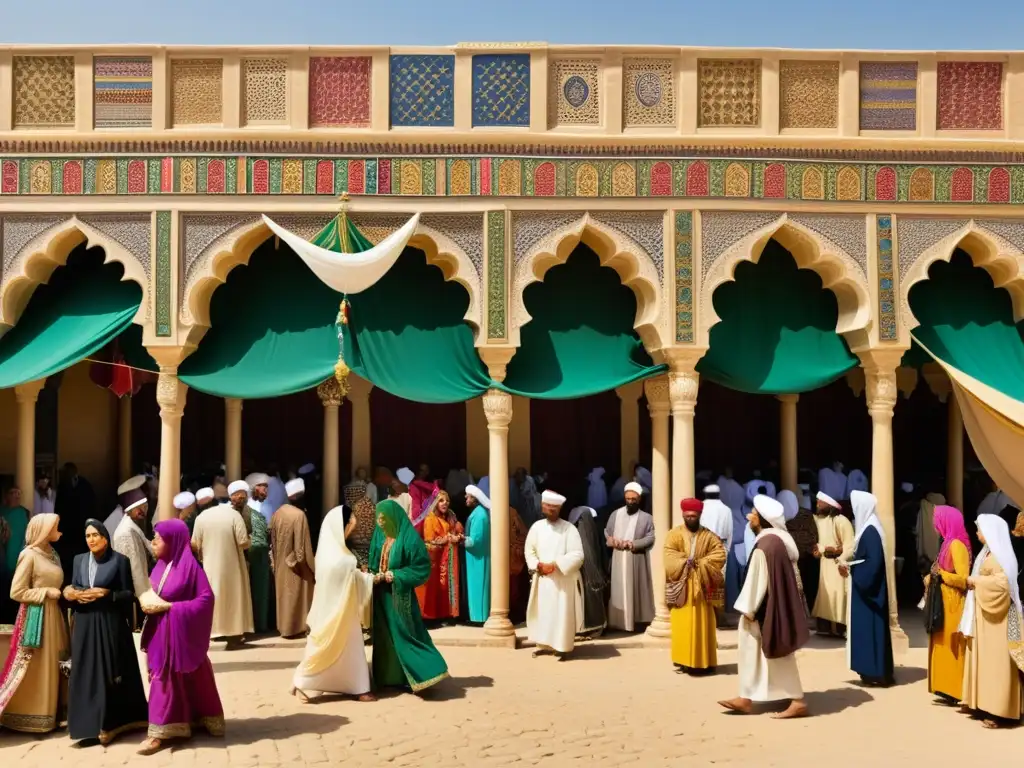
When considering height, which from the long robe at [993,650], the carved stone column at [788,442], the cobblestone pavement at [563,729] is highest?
the carved stone column at [788,442]

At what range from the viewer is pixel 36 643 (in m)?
7.41

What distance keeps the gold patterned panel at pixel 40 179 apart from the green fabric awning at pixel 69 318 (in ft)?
A: 2.40

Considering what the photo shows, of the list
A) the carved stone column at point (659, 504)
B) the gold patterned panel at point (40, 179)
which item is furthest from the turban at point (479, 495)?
the gold patterned panel at point (40, 179)

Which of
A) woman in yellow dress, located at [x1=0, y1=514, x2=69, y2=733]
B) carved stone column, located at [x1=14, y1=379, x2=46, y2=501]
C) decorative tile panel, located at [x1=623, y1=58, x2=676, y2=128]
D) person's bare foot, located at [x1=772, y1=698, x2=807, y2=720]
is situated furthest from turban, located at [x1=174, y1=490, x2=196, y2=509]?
person's bare foot, located at [x1=772, y1=698, x2=807, y2=720]

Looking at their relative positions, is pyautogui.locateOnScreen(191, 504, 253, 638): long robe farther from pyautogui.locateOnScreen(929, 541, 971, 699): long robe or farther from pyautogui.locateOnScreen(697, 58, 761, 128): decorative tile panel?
pyautogui.locateOnScreen(929, 541, 971, 699): long robe

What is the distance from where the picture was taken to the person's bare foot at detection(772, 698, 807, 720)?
822cm

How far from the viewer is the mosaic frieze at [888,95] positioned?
11.3 m

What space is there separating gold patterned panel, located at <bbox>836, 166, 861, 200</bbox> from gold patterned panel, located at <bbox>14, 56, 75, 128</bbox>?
7.29 m

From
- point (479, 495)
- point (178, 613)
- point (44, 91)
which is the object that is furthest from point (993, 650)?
point (44, 91)

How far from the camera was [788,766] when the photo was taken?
7.13 m

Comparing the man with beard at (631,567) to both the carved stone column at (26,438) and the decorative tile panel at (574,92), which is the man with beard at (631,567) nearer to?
the decorative tile panel at (574,92)

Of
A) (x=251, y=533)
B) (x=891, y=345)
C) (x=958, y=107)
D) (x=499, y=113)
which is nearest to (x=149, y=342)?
(x=251, y=533)

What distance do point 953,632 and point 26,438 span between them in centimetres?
867

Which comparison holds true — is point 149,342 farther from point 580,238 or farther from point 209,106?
point 580,238
